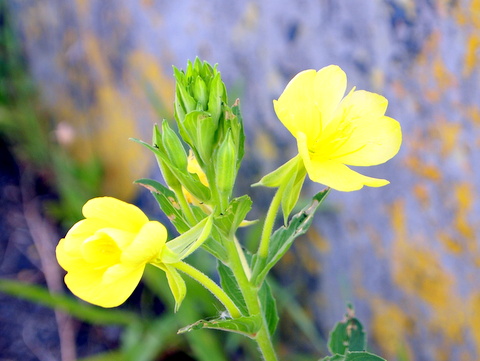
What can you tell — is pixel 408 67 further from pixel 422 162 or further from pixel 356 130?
pixel 356 130

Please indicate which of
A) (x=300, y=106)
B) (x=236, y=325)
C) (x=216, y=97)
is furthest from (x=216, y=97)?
(x=236, y=325)

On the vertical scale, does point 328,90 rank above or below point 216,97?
above

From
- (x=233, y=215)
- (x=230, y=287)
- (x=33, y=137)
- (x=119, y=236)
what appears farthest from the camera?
(x=33, y=137)

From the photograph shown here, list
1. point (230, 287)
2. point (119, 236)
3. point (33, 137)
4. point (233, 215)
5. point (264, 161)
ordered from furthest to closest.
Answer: point (33, 137) < point (264, 161) < point (230, 287) < point (233, 215) < point (119, 236)

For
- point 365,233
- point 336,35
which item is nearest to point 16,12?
point 336,35

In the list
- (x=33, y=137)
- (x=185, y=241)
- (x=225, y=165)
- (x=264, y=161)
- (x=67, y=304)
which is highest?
(x=264, y=161)

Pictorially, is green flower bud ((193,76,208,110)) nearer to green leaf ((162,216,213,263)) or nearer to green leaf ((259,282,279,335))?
green leaf ((162,216,213,263))

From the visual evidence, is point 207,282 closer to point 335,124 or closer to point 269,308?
point 269,308
